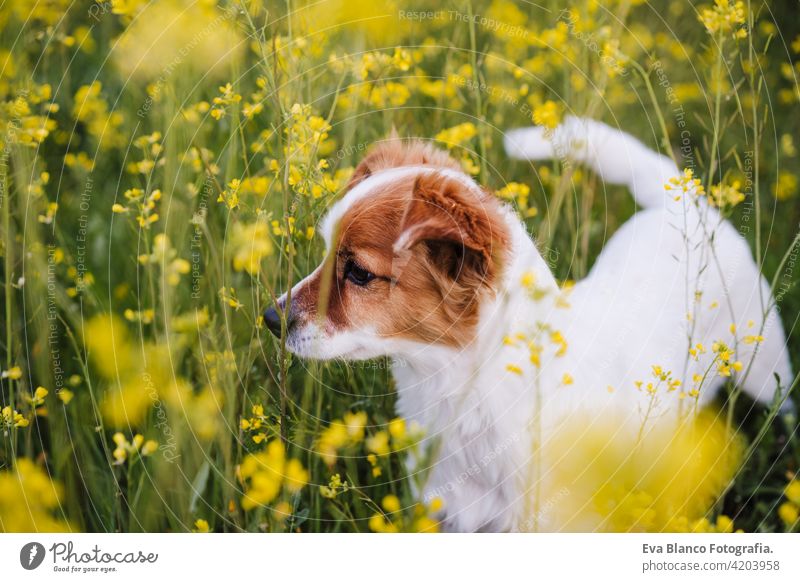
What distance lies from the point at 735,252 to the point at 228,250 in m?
1.94

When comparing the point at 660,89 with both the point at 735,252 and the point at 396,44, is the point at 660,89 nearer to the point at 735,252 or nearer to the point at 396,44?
the point at 735,252

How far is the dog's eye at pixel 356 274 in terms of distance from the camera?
1.94 metres

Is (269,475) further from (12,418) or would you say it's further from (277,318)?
(12,418)

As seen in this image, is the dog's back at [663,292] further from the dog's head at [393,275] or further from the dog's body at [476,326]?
the dog's head at [393,275]

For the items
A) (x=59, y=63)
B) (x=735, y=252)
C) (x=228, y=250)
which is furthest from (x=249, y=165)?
(x=735, y=252)

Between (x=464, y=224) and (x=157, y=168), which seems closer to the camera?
(x=464, y=224)

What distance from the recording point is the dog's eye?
1.94 metres

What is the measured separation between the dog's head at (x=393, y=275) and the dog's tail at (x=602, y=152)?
732 mm

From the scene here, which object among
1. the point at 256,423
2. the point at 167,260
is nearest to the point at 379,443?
the point at 256,423

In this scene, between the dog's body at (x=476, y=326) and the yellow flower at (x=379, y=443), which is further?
the yellow flower at (x=379, y=443)

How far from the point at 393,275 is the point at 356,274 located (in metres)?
Answer: 0.11

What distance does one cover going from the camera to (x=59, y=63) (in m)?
2.63

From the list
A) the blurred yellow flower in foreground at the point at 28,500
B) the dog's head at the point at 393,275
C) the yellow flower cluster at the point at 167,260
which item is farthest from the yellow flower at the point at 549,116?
the blurred yellow flower in foreground at the point at 28,500
